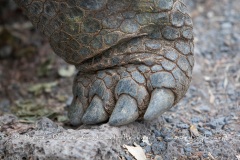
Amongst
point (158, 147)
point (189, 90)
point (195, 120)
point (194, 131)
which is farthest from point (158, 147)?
point (189, 90)

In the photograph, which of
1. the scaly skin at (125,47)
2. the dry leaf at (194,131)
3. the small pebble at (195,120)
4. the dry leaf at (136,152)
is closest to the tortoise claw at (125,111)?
the scaly skin at (125,47)

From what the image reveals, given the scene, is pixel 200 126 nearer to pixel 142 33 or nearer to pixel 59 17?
pixel 142 33

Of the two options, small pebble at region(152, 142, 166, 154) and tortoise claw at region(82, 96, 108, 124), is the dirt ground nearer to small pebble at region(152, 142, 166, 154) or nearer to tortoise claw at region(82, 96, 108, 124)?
small pebble at region(152, 142, 166, 154)

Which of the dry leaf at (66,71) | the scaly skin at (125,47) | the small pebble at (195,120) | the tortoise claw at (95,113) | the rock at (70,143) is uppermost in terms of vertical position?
the scaly skin at (125,47)

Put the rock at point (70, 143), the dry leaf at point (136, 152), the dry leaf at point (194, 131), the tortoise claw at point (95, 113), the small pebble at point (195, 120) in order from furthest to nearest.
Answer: the small pebble at point (195, 120)
the dry leaf at point (194, 131)
the tortoise claw at point (95, 113)
the dry leaf at point (136, 152)
the rock at point (70, 143)

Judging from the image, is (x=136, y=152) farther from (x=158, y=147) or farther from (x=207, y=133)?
(x=207, y=133)

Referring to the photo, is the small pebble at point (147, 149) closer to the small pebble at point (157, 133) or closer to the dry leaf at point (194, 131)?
the small pebble at point (157, 133)

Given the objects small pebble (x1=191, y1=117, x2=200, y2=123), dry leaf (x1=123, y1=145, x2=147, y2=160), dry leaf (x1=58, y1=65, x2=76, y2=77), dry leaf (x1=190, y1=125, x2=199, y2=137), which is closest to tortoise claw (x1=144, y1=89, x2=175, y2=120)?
dry leaf (x1=123, y1=145, x2=147, y2=160)
